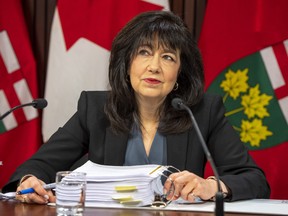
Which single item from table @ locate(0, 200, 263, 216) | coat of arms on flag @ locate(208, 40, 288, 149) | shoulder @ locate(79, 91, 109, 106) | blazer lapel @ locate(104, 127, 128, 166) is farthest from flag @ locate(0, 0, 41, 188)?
table @ locate(0, 200, 263, 216)

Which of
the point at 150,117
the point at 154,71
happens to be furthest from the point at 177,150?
the point at 154,71

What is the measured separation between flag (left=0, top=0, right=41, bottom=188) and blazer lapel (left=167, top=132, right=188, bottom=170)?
1.42 meters

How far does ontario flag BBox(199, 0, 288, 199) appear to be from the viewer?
3.19 metres

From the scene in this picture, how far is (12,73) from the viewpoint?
355 cm

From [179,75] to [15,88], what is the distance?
136 centimetres

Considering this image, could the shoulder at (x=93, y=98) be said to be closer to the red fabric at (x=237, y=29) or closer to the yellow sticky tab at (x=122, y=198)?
the yellow sticky tab at (x=122, y=198)

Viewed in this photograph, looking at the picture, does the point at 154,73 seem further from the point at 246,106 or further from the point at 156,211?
the point at 246,106

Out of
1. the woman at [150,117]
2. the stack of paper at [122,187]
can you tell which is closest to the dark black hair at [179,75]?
the woman at [150,117]

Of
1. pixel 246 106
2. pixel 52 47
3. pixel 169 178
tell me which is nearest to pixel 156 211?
pixel 169 178

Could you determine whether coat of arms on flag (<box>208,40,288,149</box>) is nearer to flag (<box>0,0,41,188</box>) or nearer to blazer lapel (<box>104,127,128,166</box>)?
blazer lapel (<box>104,127,128,166</box>)

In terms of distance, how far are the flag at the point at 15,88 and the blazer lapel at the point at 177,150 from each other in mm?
1422

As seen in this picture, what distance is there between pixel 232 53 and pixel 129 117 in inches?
39.3

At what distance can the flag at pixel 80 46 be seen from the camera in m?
3.42

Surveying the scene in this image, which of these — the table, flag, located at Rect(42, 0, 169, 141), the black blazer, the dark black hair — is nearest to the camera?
the table
